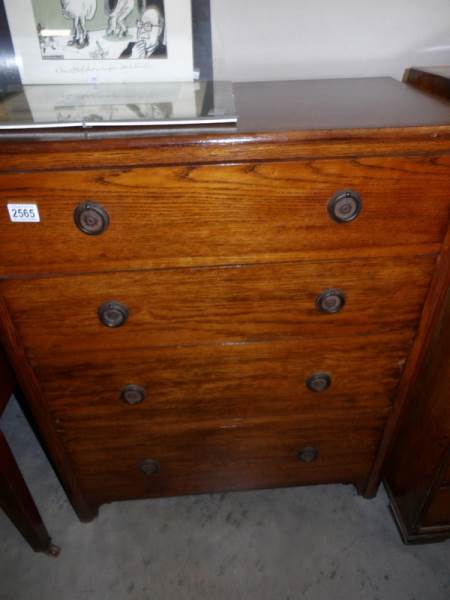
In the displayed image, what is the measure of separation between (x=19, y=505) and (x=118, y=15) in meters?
1.14

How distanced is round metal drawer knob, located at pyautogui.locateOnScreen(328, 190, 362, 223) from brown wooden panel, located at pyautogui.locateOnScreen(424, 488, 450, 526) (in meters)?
0.81

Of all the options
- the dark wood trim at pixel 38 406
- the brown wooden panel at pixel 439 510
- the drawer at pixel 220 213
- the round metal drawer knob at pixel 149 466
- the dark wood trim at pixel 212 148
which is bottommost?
the brown wooden panel at pixel 439 510

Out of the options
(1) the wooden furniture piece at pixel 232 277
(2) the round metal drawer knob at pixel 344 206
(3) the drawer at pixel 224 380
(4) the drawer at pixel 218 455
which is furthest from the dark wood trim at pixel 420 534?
(2) the round metal drawer knob at pixel 344 206

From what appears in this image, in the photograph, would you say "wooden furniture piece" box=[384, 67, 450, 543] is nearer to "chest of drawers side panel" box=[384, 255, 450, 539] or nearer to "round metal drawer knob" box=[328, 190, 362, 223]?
"chest of drawers side panel" box=[384, 255, 450, 539]

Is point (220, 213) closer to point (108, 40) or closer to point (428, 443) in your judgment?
point (108, 40)

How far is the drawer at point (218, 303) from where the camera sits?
0.81 meters

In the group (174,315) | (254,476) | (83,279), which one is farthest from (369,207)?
(254,476)

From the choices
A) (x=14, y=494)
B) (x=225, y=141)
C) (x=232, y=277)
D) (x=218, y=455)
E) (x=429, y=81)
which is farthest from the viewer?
(x=218, y=455)

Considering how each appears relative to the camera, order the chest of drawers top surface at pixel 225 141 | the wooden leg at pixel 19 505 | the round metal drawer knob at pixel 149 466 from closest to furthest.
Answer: the chest of drawers top surface at pixel 225 141 → the wooden leg at pixel 19 505 → the round metal drawer knob at pixel 149 466

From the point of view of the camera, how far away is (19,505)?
1095 millimetres

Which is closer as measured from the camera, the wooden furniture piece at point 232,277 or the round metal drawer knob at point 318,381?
the wooden furniture piece at point 232,277

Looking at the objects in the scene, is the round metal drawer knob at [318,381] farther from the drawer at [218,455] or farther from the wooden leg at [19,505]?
the wooden leg at [19,505]

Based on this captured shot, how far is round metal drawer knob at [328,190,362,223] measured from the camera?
29.0 inches

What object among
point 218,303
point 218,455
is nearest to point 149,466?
point 218,455
